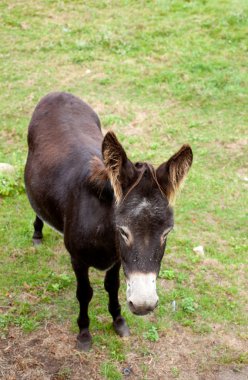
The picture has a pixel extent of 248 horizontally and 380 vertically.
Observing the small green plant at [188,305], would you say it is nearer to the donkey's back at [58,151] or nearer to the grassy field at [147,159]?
the grassy field at [147,159]

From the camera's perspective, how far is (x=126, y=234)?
299 cm

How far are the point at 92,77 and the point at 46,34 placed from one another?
2100 millimetres

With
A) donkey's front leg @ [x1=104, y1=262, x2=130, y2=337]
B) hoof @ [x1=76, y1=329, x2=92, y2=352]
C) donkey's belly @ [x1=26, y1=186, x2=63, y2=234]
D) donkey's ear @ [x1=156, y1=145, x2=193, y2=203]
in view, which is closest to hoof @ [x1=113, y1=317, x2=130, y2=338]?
donkey's front leg @ [x1=104, y1=262, x2=130, y2=337]

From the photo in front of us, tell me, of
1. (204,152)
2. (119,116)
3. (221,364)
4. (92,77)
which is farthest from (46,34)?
(221,364)

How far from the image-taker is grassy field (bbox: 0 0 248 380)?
4266 millimetres

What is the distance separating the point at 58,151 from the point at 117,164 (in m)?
1.48

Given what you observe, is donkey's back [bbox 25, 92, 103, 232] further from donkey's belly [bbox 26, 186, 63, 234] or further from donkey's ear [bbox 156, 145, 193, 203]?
donkey's ear [bbox 156, 145, 193, 203]

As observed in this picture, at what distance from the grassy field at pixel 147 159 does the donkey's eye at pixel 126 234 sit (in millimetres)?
1597

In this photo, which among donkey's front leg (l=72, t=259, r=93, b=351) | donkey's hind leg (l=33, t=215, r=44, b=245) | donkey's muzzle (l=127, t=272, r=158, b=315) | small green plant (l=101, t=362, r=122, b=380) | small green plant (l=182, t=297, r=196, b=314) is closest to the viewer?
donkey's muzzle (l=127, t=272, r=158, b=315)

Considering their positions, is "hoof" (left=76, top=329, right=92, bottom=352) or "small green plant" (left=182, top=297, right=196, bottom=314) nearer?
"hoof" (left=76, top=329, right=92, bottom=352)

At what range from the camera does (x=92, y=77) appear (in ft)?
30.1

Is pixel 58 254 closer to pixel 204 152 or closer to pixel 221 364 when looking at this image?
pixel 221 364

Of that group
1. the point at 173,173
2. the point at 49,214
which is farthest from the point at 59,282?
the point at 173,173

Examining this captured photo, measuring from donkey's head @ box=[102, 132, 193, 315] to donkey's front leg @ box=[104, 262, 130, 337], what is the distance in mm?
1156
